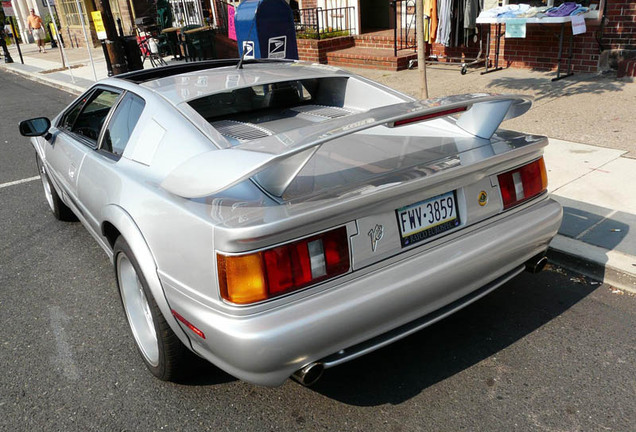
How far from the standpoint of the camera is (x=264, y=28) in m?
7.81

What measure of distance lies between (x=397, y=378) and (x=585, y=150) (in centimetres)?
400

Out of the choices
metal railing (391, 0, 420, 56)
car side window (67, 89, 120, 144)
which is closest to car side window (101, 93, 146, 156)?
car side window (67, 89, 120, 144)

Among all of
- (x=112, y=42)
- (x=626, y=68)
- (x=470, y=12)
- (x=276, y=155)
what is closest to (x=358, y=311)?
(x=276, y=155)

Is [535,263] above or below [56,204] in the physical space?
above

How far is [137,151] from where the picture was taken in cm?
298

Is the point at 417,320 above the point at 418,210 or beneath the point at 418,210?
beneath

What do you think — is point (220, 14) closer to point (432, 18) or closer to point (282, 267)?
point (432, 18)

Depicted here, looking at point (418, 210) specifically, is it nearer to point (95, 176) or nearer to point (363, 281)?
point (363, 281)

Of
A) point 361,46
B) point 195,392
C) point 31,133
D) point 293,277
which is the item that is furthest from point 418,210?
point 361,46

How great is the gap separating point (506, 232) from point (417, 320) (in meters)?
0.66

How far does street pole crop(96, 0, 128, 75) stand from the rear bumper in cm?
931

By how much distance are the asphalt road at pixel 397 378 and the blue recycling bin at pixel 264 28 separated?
16.7 feet

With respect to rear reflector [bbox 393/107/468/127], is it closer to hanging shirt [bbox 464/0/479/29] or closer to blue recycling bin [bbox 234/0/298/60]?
blue recycling bin [bbox 234/0/298/60]

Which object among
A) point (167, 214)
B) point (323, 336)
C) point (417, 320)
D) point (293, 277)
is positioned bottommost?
point (417, 320)
